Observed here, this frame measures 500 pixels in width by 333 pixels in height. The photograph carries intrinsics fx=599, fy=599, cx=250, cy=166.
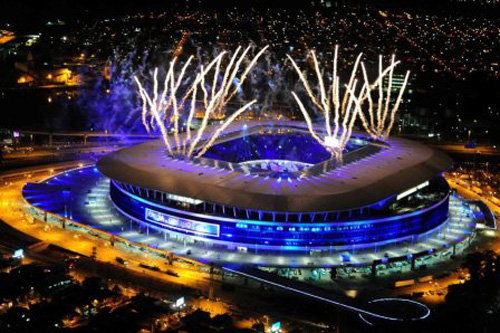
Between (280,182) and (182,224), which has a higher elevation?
(280,182)

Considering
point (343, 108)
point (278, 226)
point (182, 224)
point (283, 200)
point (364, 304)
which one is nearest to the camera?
point (364, 304)

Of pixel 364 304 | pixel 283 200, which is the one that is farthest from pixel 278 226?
pixel 364 304

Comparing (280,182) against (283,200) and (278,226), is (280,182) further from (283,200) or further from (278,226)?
(278,226)

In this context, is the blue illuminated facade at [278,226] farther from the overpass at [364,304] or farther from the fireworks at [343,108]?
the fireworks at [343,108]

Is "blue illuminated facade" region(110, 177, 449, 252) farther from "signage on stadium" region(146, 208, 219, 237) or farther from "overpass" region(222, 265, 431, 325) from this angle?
"overpass" region(222, 265, 431, 325)

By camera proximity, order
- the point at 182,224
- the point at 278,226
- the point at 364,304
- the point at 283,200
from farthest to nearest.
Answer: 1. the point at 182,224
2. the point at 278,226
3. the point at 283,200
4. the point at 364,304

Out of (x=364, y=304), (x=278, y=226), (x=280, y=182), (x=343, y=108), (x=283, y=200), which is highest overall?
(x=343, y=108)

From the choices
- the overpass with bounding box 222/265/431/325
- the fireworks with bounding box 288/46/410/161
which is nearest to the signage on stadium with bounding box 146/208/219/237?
the overpass with bounding box 222/265/431/325
